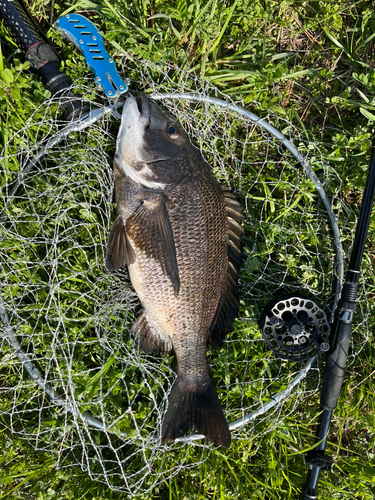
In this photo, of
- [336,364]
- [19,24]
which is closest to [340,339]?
[336,364]

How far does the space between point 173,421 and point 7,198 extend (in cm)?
185

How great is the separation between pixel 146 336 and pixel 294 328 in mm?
1024

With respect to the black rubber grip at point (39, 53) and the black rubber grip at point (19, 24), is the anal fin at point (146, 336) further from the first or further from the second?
the black rubber grip at point (19, 24)

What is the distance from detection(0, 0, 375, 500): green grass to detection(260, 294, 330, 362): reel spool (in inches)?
8.4

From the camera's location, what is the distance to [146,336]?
2574 millimetres

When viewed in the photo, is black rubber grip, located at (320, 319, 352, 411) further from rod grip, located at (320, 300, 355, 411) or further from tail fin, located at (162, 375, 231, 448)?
tail fin, located at (162, 375, 231, 448)

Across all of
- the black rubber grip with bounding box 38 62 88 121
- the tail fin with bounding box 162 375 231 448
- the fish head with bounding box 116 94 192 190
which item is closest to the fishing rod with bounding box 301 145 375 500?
the tail fin with bounding box 162 375 231 448

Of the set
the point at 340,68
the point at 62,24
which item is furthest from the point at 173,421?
the point at 340,68

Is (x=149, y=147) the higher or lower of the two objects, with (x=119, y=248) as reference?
higher

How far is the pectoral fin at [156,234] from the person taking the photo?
2.36 metres

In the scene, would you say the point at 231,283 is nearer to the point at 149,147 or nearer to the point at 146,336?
the point at 146,336

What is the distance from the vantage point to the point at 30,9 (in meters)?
2.79

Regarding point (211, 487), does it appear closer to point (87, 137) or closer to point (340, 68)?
point (87, 137)

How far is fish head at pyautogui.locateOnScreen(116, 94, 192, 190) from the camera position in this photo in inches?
91.9
